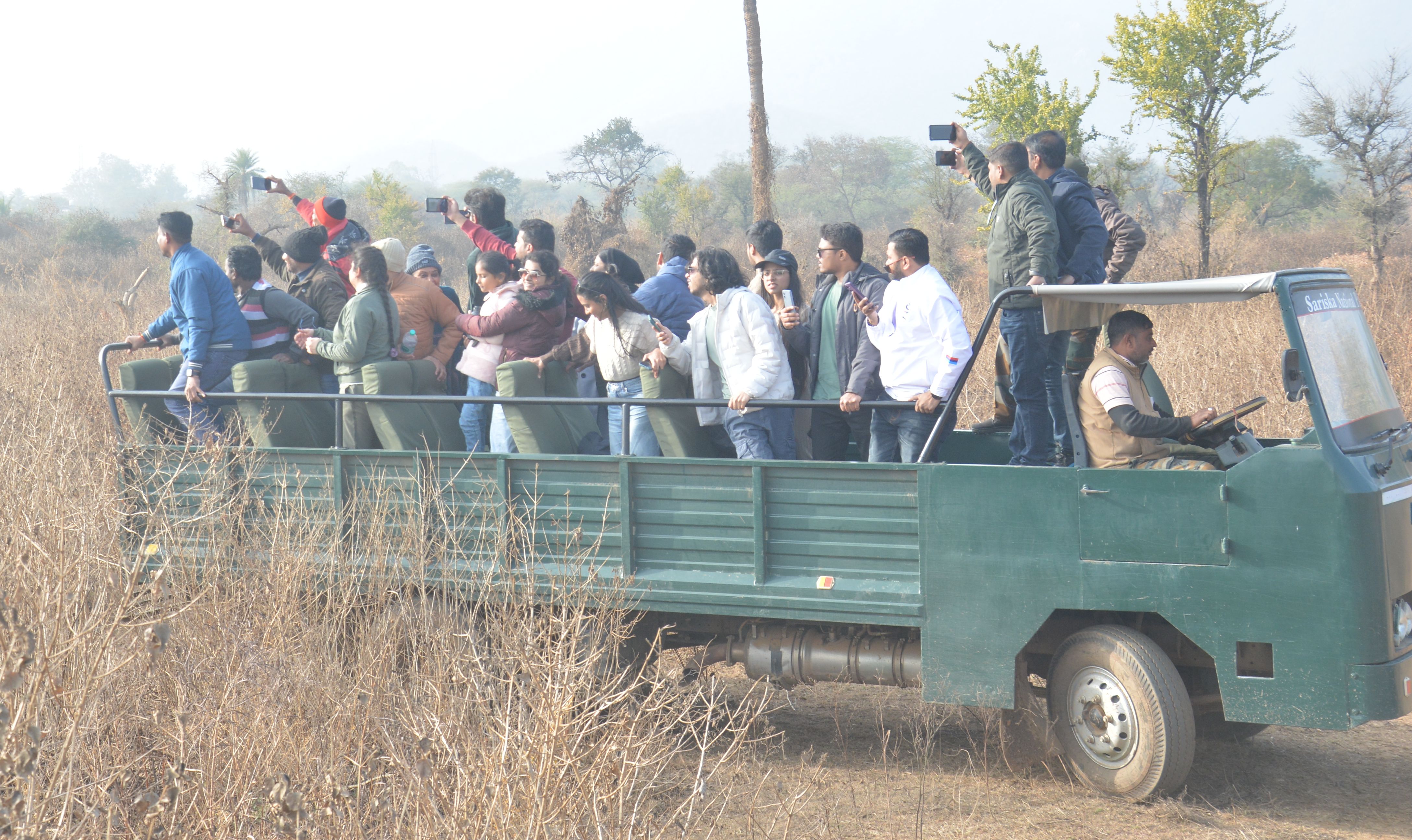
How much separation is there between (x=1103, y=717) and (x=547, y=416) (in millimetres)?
2913

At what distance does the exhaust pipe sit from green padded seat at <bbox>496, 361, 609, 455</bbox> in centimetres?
126

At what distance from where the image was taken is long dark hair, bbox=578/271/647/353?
5.67 metres

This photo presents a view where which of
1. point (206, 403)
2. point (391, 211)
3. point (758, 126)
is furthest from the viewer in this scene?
point (391, 211)

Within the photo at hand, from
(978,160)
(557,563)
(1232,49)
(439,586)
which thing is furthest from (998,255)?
(1232,49)

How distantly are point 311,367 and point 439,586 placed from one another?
2.23 metres

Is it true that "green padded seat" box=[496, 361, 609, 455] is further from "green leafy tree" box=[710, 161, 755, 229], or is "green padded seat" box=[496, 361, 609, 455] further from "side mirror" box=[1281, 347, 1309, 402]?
"green leafy tree" box=[710, 161, 755, 229]

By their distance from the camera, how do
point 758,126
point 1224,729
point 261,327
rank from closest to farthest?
point 1224,729
point 261,327
point 758,126

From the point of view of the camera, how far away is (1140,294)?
4453mm

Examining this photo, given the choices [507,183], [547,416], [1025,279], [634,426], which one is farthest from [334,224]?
[507,183]

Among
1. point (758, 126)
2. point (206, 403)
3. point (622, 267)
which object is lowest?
point (206, 403)

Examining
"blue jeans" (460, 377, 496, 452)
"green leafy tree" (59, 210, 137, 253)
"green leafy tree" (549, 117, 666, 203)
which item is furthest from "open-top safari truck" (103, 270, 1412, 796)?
"green leafy tree" (549, 117, 666, 203)

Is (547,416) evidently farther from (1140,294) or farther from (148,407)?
(1140,294)

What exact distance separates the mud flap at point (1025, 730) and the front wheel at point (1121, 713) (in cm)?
6

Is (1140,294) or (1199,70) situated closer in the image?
(1140,294)
